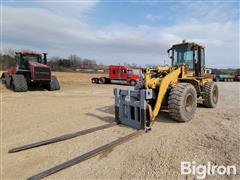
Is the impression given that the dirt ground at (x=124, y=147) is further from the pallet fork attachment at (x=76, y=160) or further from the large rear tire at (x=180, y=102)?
the large rear tire at (x=180, y=102)

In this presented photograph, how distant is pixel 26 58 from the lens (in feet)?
47.1

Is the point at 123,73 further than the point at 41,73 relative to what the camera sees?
Yes

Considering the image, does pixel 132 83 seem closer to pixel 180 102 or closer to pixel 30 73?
pixel 30 73

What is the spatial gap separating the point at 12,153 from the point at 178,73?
493 cm

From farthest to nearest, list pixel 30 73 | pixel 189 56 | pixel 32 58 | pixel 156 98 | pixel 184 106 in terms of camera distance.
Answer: pixel 32 58 < pixel 30 73 < pixel 189 56 < pixel 156 98 < pixel 184 106

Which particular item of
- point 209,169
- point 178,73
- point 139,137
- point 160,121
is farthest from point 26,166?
point 178,73

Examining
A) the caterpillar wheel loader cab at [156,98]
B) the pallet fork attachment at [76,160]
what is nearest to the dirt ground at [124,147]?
the pallet fork attachment at [76,160]

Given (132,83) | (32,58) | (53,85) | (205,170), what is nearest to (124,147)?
(205,170)

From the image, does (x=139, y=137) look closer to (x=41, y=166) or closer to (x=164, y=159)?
(x=164, y=159)

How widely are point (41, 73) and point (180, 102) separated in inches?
424

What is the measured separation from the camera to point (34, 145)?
424cm

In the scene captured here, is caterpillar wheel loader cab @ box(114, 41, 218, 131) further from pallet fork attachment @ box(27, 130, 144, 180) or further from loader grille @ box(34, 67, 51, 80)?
loader grille @ box(34, 67, 51, 80)

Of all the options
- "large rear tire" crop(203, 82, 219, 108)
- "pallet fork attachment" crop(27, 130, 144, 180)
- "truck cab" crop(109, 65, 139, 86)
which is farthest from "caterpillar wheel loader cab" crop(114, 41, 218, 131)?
"truck cab" crop(109, 65, 139, 86)

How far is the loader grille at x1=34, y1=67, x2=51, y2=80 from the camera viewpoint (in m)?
13.4
